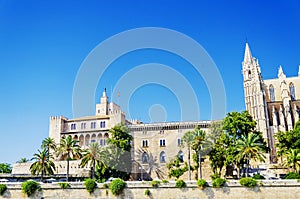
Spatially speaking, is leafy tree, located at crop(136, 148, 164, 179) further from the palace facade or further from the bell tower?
the bell tower

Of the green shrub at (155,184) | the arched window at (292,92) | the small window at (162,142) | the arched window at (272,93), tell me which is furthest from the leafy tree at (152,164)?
the arched window at (292,92)

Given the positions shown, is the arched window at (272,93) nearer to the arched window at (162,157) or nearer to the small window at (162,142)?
the small window at (162,142)

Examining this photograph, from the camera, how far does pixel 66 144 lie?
4934cm

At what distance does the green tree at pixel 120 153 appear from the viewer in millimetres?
51875

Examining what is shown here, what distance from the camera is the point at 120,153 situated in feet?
176

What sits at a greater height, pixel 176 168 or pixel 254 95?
pixel 254 95

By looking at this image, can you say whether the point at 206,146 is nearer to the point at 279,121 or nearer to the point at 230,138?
the point at 230,138

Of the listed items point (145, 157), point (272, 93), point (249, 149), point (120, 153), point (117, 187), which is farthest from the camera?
point (272, 93)

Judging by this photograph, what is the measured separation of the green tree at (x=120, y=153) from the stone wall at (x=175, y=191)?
17.2 meters

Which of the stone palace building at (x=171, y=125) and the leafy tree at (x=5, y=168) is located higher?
the stone palace building at (x=171, y=125)

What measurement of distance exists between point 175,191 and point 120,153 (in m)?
22.5

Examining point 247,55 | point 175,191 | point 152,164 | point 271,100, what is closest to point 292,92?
point 271,100

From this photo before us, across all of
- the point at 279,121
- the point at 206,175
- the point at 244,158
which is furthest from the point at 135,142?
the point at 279,121

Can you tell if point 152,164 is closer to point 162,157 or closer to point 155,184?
point 162,157
